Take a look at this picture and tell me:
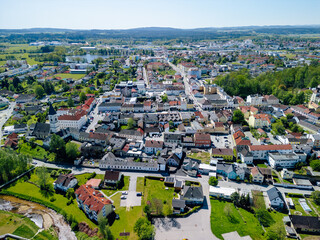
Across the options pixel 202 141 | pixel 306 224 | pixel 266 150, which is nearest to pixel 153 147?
pixel 202 141

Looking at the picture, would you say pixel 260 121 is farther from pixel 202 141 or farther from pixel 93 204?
pixel 93 204

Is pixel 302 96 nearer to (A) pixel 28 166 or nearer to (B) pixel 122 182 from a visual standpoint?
(B) pixel 122 182

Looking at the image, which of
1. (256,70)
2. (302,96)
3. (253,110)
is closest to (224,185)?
(253,110)

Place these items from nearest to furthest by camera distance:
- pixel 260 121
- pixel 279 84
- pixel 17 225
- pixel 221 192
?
pixel 17 225 → pixel 221 192 → pixel 260 121 → pixel 279 84

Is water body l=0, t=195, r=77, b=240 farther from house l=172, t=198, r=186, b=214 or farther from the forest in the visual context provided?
the forest

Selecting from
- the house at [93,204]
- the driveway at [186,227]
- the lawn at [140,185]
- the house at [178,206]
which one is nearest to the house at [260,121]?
the driveway at [186,227]

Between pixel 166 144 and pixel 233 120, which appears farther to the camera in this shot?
pixel 233 120
